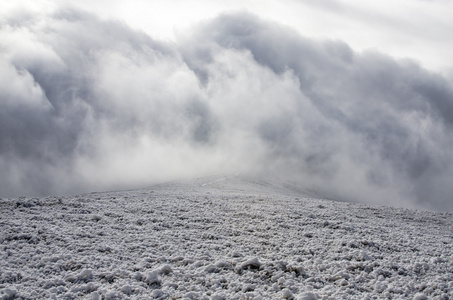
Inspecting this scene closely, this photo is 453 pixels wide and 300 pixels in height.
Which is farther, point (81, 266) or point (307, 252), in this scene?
point (307, 252)

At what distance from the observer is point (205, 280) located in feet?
28.6

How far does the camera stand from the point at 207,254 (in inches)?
411

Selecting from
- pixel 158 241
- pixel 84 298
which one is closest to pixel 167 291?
pixel 84 298

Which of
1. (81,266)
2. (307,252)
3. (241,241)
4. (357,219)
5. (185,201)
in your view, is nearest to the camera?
(81,266)

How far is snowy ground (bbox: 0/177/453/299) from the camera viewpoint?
27.4 feet

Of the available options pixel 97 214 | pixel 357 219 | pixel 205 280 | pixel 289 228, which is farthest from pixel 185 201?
pixel 205 280

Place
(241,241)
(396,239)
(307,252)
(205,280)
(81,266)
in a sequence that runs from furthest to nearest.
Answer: (396,239) < (241,241) < (307,252) < (81,266) < (205,280)

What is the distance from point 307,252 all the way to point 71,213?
9423mm

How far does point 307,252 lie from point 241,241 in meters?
2.24

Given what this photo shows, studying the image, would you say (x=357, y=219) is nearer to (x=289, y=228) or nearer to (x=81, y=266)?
(x=289, y=228)

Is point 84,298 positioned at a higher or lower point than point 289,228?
lower

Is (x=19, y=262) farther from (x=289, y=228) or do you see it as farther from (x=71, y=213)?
(x=289, y=228)

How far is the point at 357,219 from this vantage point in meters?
16.9

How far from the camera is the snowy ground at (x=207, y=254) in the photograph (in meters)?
8.36
